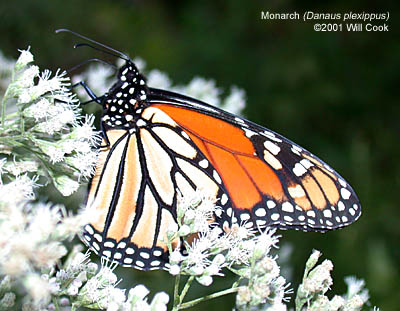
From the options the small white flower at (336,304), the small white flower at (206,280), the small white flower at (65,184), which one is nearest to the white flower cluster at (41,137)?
the small white flower at (65,184)

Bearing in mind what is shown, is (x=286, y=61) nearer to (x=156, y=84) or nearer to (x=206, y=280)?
(x=156, y=84)

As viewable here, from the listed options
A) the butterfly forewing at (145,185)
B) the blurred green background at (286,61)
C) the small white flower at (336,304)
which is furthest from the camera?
the blurred green background at (286,61)

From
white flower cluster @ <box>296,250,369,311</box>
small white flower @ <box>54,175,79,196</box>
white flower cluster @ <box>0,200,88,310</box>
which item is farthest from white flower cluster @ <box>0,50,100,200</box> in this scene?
white flower cluster @ <box>296,250,369,311</box>

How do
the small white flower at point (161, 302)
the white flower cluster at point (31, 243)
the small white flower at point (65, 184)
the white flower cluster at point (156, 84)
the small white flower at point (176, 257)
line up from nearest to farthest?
1. the white flower cluster at point (31, 243)
2. the small white flower at point (161, 302)
3. the small white flower at point (176, 257)
4. the small white flower at point (65, 184)
5. the white flower cluster at point (156, 84)

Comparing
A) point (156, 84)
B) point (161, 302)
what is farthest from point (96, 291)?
point (156, 84)

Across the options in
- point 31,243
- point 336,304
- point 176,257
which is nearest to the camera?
point 31,243

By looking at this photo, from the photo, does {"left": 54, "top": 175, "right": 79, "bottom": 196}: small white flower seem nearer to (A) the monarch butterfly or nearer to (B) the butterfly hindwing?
(A) the monarch butterfly

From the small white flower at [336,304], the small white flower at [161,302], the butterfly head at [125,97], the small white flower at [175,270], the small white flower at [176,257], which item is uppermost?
the butterfly head at [125,97]

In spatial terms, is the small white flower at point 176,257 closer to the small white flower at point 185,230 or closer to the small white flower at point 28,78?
the small white flower at point 185,230
